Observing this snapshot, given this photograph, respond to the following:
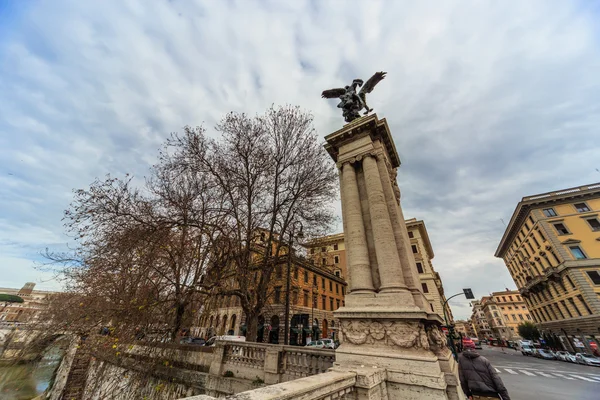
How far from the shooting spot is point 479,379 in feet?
15.5

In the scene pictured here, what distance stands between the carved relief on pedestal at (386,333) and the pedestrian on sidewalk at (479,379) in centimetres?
77

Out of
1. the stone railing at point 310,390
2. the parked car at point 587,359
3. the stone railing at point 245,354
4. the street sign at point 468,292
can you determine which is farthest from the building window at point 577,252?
the stone railing at point 310,390

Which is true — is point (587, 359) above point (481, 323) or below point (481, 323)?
below

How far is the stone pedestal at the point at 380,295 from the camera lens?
16.5 ft

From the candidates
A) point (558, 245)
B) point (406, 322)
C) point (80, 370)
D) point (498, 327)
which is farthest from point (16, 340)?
point (498, 327)

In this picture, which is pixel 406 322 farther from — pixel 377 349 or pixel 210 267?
pixel 210 267

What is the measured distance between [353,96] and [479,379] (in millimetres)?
10067

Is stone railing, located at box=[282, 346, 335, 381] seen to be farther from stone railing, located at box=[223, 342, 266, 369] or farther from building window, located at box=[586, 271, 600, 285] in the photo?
building window, located at box=[586, 271, 600, 285]

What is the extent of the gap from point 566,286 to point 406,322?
40959 mm

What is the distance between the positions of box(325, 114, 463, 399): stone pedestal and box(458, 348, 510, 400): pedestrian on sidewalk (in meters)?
0.44

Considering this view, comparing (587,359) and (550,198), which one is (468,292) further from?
(550,198)

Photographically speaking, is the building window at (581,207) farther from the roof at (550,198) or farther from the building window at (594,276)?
the building window at (594,276)

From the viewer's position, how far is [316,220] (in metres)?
13.4

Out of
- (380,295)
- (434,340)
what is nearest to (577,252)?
(434,340)
